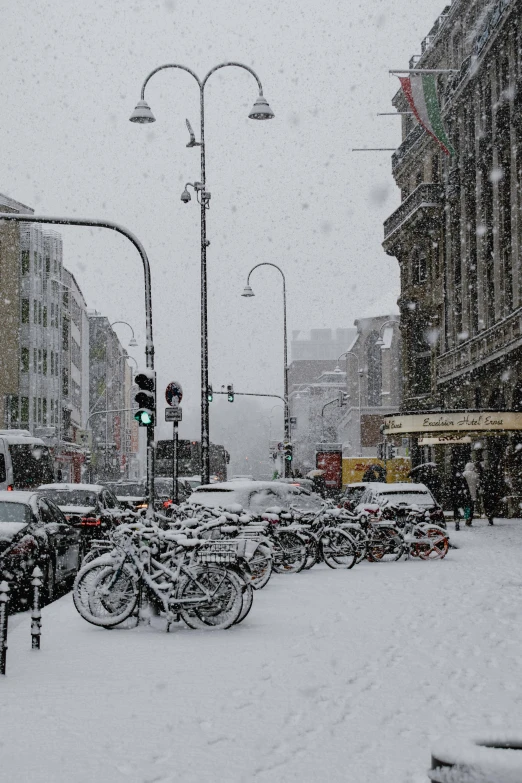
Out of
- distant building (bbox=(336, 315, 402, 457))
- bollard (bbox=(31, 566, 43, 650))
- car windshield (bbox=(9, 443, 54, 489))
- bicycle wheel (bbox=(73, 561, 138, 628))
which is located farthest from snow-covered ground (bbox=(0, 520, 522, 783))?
distant building (bbox=(336, 315, 402, 457))

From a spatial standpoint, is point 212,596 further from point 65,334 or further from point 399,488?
point 65,334

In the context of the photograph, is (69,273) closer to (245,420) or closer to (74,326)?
(74,326)

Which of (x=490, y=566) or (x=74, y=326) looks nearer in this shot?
(x=490, y=566)

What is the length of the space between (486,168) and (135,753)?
111ft

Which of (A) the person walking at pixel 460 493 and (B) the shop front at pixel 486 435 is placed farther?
(B) the shop front at pixel 486 435

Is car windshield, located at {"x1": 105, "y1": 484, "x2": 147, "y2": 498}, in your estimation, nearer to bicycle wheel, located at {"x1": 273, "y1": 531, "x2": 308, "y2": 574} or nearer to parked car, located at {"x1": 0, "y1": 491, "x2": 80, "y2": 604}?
bicycle wheel, located at {"x1": 273, "y1": 531, "x2": 308, "y2": 574}

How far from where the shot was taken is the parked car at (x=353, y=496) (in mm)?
26394

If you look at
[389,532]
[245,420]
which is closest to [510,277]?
[389,532]

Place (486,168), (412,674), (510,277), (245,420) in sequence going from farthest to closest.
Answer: (245,420) < (486,168) < (510,277) < (412,674)

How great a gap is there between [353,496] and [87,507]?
12052mm

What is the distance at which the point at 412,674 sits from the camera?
8.58m

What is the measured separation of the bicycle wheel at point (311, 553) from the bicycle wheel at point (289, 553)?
0.19 meters

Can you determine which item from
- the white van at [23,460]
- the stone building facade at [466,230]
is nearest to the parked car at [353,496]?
the stone building facade at [466,230]

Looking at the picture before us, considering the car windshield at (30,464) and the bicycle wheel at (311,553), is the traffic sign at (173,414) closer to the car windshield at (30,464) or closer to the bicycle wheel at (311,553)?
the bicycle wheel at (311,553)
